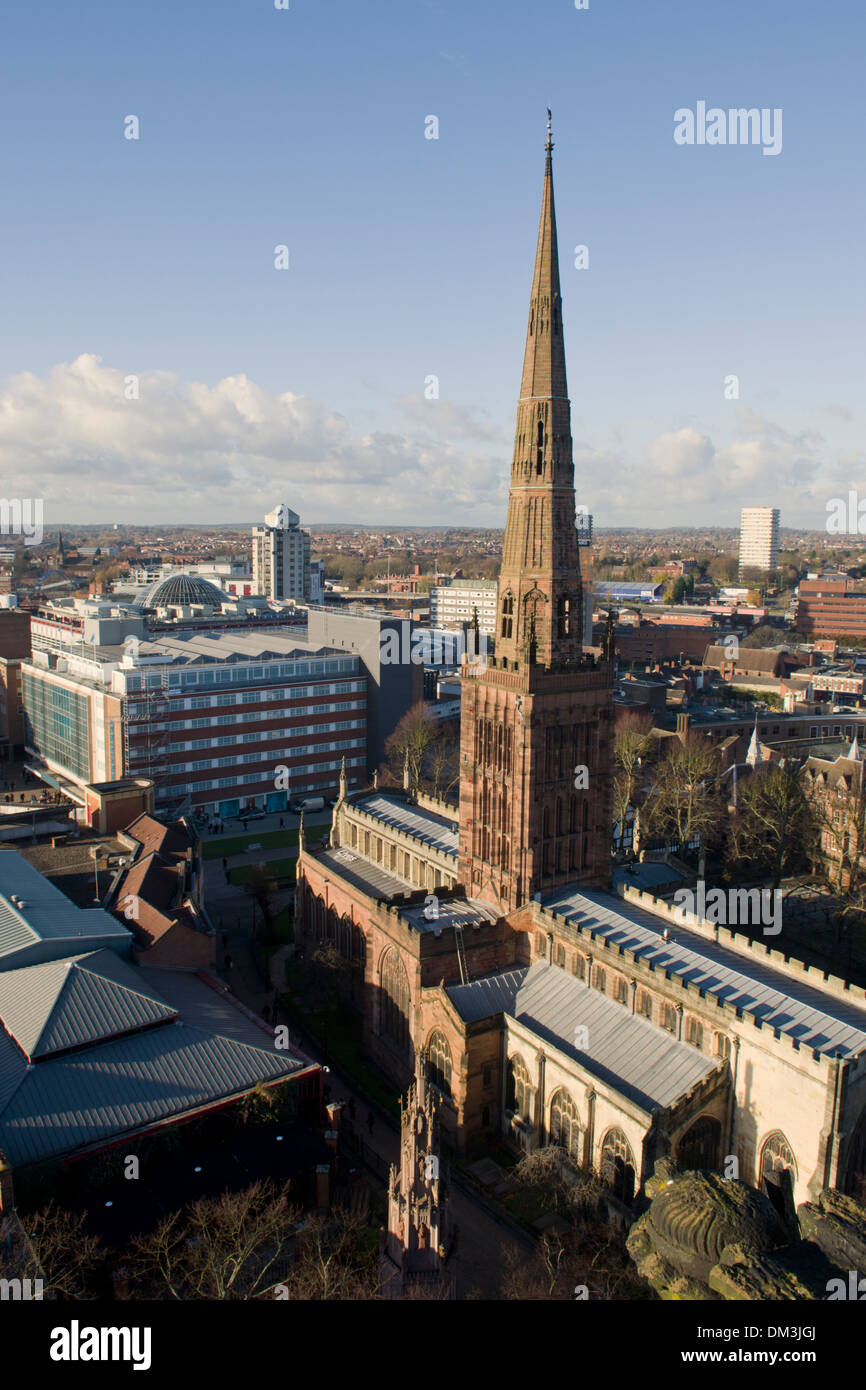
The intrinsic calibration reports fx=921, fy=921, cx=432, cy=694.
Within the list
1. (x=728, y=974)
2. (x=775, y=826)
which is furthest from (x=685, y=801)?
(x=728, y=974)

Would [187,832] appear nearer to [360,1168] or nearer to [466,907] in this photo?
[466,907]

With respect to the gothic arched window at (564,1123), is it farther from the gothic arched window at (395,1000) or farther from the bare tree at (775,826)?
the bare tree at (775,826)

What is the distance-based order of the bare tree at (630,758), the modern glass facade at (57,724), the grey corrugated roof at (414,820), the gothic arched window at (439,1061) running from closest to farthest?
1. the gothic arched window at (439,1061)
2. the grey corrugated roof at (414,820)
3. the bare tree at (630,758)
4. the modern glass facade at (57,724)

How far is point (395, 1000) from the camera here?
1901 inches

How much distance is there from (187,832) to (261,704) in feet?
97.4

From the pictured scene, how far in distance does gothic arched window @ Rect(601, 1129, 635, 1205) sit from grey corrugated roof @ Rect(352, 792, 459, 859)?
66.5 ft

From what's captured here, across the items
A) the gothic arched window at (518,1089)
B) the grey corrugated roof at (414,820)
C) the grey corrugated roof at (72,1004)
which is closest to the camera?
the grey corrugated roof at (72,1004)

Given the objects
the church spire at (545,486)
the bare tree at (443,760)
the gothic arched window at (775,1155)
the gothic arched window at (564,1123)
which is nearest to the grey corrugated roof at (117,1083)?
the gothic arched window at (564,1123)

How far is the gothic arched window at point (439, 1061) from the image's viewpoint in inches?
1697

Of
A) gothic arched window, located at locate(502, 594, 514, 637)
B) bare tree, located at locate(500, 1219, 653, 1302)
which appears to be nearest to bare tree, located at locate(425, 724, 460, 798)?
gothic arched window, located at locate(502, 594, 514, 637)

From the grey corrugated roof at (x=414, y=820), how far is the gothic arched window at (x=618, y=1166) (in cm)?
2027

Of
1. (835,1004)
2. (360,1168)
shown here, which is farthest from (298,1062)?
(835,1004)

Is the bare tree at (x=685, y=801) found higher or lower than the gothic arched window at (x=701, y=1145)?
higher

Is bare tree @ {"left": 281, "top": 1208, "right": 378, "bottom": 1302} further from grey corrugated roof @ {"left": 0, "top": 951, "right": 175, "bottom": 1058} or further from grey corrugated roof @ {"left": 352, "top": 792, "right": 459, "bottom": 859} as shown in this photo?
grey corrugated roof @ {"left": 352, "top": 792, "right": 459, "bottom": 859}
